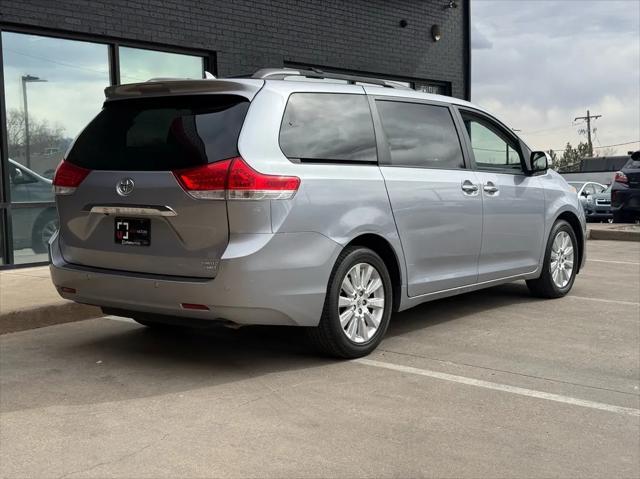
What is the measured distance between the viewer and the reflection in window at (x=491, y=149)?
6.47 metres

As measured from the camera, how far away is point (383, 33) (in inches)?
521

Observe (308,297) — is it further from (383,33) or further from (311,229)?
(383,33)

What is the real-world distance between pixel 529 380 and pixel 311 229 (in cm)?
168

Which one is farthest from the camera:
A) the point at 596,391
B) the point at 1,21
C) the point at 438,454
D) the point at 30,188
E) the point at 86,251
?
the point at 30,188

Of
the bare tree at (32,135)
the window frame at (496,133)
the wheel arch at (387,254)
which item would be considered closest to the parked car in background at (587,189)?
the window frame at (496,133)

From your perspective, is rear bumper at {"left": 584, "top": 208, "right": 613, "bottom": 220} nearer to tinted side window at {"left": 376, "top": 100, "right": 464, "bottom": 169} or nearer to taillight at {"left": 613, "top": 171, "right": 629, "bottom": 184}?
taillight at {"left": 613, "top": 171, "right": 629, "bottom": 184}

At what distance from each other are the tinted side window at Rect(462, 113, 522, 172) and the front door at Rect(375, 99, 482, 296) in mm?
331

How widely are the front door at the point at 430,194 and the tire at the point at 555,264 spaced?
1381 mm

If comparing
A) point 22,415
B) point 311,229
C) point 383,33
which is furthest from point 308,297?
point 383,33

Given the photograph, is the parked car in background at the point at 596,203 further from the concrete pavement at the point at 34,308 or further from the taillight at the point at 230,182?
the taillight at the point at 230,182

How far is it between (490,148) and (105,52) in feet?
17.6

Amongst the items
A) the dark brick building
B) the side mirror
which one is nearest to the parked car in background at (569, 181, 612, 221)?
the dark brick building

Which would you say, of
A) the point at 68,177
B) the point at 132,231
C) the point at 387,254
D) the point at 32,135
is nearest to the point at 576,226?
the point at 387,254

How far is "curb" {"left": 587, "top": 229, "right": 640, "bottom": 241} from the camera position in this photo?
13.7 metres
